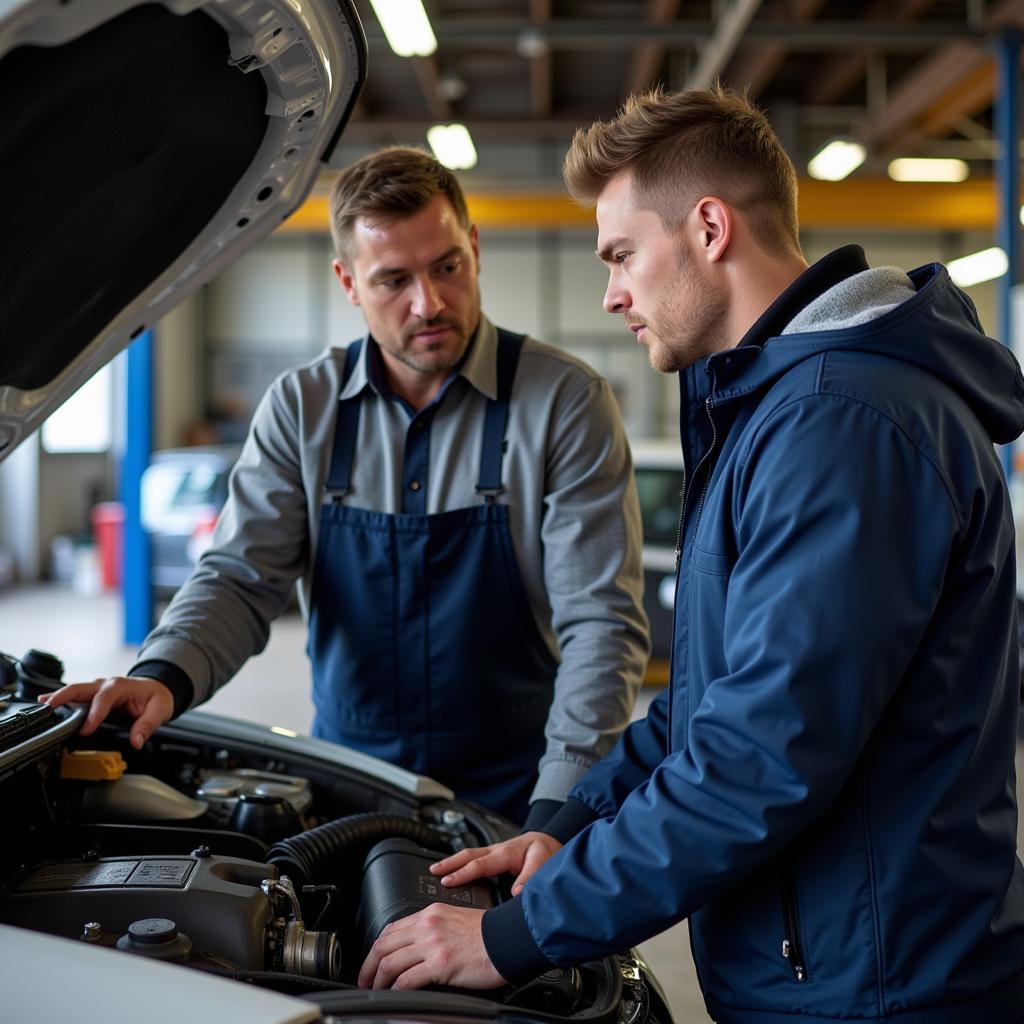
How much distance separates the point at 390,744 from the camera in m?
2.02

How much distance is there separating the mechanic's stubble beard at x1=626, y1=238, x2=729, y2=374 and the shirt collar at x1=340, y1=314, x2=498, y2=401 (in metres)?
0.75

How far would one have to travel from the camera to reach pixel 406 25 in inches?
232

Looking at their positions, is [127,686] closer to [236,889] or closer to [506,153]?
[236,889]

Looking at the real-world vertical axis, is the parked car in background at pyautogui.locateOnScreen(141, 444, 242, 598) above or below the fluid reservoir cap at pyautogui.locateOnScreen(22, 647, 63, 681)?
above

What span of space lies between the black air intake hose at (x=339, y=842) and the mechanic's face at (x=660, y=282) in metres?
0.77

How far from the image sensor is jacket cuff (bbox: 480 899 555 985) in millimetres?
1117

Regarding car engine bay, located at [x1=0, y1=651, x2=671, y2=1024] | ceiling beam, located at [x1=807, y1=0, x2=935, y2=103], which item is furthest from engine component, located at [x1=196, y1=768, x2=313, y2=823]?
ceiling beam, located at [x1=807, y1=0, x2=935, y2=103]

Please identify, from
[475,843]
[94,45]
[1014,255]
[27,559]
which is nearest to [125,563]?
[27,559]

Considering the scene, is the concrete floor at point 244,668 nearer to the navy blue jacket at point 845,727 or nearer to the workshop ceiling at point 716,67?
the navy blue jacket at point 845,727

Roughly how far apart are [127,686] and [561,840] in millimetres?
690

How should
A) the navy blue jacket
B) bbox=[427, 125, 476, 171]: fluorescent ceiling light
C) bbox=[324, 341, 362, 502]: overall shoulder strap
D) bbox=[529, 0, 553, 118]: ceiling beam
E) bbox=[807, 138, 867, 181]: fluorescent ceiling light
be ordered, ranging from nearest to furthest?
the navy blue jacket, bbox=[324, 341, 362, 502]: overall shoulder strap, bbox=[529, 0, 553, 118]: ceiling beam, bbox=[427, 125, 476, 171]: fluorescent ceiling light, bbox=[807, 138, 867, 181]: fluorescent ceiling light

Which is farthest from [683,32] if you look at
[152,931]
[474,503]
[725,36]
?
[152,931]

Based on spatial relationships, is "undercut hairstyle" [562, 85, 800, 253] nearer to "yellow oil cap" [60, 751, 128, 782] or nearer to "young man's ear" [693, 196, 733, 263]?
"young man's ear" [693, 196, 733, 263]

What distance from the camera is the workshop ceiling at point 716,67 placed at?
7.41m
